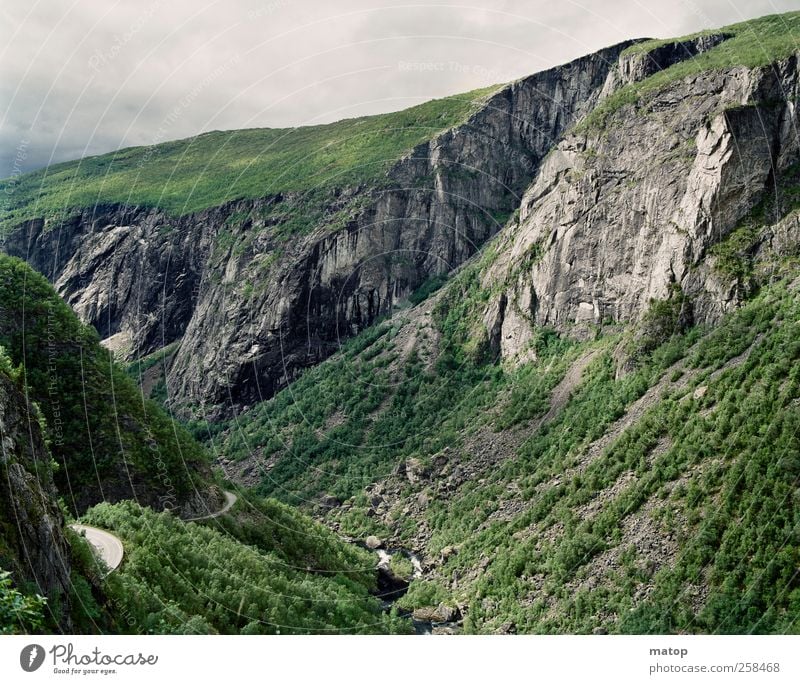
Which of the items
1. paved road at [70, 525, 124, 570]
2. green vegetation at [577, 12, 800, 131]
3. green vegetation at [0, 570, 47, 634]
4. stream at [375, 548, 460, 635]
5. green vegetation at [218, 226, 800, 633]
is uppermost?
green vegetation at [577, 12, 800, 131]

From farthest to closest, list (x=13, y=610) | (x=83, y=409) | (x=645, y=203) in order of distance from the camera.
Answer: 1. (x=645, y=203)
2. (x=83, y=409)
3. (x=13, y=610)

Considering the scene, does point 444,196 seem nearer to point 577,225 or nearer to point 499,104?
point 499,104

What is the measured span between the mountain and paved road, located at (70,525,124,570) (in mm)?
1495

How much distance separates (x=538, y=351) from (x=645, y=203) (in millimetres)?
28540

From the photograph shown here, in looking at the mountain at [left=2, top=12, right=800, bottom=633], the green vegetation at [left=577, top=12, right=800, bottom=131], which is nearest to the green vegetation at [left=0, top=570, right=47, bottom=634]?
the mountain at [left=2, top=12, right=800, bottom=633]

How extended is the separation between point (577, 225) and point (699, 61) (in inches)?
1329

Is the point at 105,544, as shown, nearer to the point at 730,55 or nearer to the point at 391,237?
the point at 730,55

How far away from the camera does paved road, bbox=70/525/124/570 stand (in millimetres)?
38781

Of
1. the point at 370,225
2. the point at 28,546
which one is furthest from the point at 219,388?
the point at 28,546

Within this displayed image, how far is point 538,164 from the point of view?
169 metres

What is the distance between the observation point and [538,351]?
116250 millimetres

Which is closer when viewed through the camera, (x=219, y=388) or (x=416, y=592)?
(x=416, y=592)

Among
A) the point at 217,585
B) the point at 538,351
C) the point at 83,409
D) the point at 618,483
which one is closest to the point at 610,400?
the point at 618,483

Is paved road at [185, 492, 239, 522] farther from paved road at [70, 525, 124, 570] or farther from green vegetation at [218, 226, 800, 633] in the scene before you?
green vegetation at [218, 226, 800, 633]
